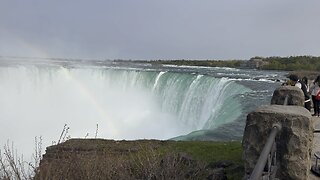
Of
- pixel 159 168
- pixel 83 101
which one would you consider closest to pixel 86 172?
pixel 159 168

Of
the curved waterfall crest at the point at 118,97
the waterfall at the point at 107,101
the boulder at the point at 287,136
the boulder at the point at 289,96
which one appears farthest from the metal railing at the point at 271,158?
the curved waterfall crest at the point at 118,97

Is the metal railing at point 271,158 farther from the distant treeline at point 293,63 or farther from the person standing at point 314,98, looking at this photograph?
the distant treeline at point 293,63

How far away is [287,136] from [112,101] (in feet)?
96.7

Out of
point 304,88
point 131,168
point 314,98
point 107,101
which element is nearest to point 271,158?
point 131,168

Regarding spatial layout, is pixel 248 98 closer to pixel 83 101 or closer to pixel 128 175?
pixel 83 101

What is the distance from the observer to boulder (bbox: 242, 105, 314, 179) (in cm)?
365

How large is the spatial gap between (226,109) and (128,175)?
15432 millimetres

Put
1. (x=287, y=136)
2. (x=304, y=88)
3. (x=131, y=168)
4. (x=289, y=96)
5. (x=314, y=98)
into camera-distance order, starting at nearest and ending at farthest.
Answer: (x=287, y=136)
(x=131, y=168)
(x=289, y=96)
(x=304, y=88)
(x=314, y=98)

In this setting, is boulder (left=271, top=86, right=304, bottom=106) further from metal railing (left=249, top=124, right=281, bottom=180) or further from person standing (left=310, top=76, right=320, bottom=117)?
person standing (left=310, top=76, right=320, bottom=117)

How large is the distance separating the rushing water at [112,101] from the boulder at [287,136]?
54.2 feet

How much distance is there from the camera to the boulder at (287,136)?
3650 millimetres

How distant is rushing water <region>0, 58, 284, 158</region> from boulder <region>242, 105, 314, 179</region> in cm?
1651

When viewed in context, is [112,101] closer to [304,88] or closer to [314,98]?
[314,98]

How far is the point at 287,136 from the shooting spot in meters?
3.66
